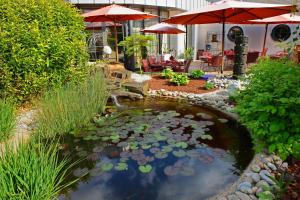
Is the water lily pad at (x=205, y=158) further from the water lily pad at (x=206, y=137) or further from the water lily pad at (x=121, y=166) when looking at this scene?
the water lily pad at (x=121, y=166)

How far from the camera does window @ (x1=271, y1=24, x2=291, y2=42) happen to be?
48.3ft

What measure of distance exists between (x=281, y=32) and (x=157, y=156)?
1420 cm

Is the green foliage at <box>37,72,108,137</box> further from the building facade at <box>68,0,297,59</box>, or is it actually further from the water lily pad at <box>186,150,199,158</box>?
the building facade at <box>68,0,297,59</box>

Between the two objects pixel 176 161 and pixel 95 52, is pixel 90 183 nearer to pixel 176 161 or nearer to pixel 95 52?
pixel 176 161

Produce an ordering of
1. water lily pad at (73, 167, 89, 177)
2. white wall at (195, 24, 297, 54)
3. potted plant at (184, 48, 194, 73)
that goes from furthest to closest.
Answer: white wall at (195, 24, 297, 54), potted plant at (184, 48, 194, 73), water lily pad at (73, 167, 89, 177)

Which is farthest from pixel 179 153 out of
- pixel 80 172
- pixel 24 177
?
pixel 24 177

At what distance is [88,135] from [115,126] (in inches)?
24.2

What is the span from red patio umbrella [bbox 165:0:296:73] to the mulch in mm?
1907

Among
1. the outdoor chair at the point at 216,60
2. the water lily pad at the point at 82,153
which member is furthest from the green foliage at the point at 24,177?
the outdoor chair at the point at 216,60

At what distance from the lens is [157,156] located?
3797 mm

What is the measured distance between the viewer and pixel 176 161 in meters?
3.68

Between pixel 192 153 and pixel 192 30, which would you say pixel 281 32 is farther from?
pixel 192 153

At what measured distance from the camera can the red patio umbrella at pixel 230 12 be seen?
6943 mm

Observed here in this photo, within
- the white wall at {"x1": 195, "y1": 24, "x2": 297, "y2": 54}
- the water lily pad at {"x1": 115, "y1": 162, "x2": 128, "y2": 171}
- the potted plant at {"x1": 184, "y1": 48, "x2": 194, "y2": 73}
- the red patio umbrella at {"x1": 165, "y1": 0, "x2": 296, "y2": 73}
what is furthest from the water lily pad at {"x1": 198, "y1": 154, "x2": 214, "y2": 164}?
the white wall at {"x1": 195, "y1": 24, "x2": 297, "y2": 54}
